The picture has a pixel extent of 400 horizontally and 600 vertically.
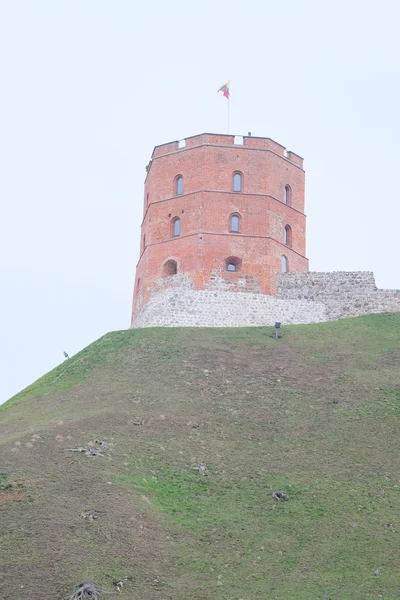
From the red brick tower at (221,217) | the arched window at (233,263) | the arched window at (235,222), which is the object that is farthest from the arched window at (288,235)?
the arched window at (233,263)

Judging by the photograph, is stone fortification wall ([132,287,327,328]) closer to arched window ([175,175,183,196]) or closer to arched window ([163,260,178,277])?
arched window ([163,260,178,277])

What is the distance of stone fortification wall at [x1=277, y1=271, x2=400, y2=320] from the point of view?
160 feet

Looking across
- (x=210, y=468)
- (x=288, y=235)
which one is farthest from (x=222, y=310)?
(x=210, y=468)

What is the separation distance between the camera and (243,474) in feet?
102

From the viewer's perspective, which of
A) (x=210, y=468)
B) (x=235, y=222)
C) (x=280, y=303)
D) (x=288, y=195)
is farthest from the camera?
(x=288, y=195)

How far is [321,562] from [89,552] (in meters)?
6.03

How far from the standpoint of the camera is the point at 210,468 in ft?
103

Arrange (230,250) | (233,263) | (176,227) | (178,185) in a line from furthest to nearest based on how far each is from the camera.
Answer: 1. (178,185)
2. (176,227)
3. (233,263)
4. (230,250)

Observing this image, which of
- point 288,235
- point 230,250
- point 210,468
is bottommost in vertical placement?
point 210,468

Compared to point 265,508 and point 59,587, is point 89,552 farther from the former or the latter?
point 265,508

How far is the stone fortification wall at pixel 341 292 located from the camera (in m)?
48.7

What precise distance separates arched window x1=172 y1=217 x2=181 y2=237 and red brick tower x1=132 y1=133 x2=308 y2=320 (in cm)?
5

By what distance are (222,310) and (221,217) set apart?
5.17 metres

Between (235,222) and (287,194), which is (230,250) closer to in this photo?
(235,222)
